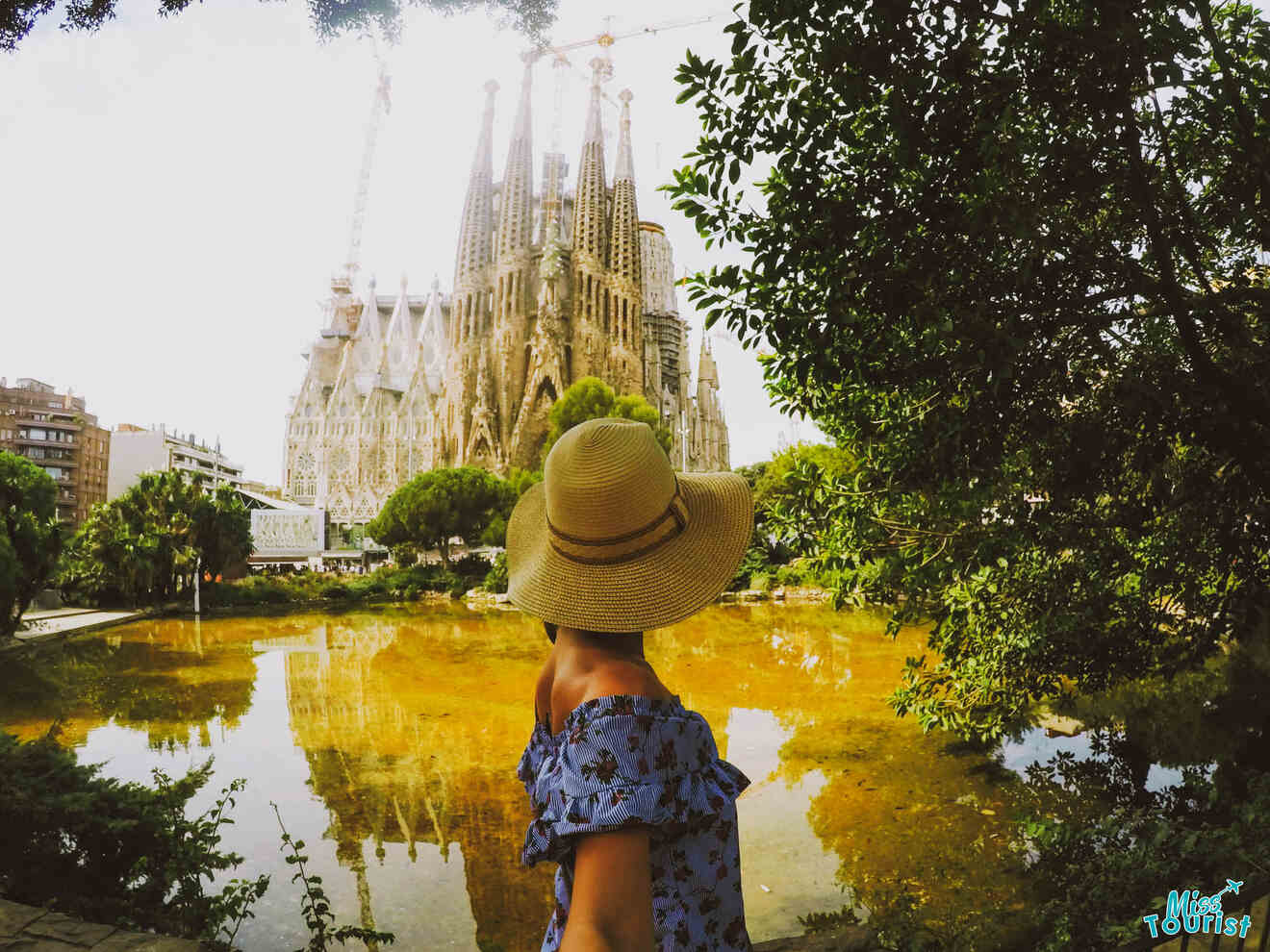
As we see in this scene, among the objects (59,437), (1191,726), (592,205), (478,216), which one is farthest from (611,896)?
(59,437)

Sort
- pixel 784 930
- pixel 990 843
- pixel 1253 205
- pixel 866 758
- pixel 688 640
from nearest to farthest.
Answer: pixel 1253 205, pixel 784 930, pixel 990 843, pixel 866 758, pixel 688 640

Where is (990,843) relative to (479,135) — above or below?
below

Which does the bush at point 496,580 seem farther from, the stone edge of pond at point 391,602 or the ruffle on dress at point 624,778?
the ruffle on dress at point 624,778

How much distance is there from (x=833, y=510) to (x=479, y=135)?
56.9 meters

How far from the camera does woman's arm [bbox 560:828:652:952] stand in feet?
2.88

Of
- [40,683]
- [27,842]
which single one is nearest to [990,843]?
[27,842]

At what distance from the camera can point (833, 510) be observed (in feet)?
13.6

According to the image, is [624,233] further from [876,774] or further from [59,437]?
[876,774]

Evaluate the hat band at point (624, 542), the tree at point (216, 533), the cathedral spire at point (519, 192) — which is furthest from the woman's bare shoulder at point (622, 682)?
the cathedral spire at point (519, 192)

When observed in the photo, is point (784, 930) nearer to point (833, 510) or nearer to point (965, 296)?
point (833, 510)

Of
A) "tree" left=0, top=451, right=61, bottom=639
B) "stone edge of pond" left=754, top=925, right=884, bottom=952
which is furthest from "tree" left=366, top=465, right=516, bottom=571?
"stone edge of pond" left=754, top=925, right=884, bottom=952

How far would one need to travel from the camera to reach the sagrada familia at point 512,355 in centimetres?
4747

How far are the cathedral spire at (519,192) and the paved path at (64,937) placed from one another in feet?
160

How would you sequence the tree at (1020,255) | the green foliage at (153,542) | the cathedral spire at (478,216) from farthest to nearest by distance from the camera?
the cathedral spire at (478,216)
the green foliage at (153,542)
the tree at (1020,255)
